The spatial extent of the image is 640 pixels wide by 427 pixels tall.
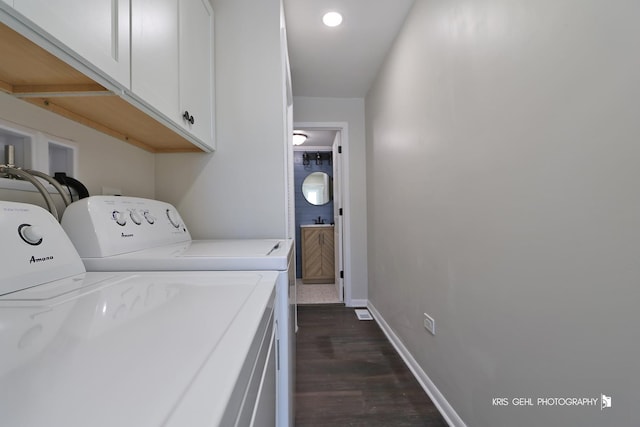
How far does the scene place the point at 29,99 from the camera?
0.85 metres

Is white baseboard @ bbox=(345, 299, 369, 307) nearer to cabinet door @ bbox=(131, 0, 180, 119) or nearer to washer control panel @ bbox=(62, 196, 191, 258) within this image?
washer control panel @ bbox=(62, 196, 191, 258)

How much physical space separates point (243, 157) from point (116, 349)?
1291 millimetres

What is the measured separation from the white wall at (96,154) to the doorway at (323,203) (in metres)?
1.62

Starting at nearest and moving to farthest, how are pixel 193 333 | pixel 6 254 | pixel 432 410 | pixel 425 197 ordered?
pixel 193 333, pixel 6 254, pixel 432 410, pixel 425 197

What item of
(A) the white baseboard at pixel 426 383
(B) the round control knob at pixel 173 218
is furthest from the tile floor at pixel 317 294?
(B) the round control knob at pixel 173 218

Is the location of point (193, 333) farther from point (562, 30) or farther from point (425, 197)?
point (425, 197)

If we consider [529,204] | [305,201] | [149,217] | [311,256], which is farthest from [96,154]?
→ [305,201]

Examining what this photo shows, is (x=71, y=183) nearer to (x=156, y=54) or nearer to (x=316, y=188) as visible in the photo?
(x=156, y=54)

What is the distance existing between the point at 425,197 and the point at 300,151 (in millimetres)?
3325

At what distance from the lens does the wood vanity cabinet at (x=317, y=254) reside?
4191 mm

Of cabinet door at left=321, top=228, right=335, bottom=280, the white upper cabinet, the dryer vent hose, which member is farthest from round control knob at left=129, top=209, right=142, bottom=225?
cabinet door at left=321, top=228, right=335, bottom=280

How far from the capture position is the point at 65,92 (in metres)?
0.81

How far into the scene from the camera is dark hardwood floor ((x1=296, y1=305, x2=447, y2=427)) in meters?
1.41

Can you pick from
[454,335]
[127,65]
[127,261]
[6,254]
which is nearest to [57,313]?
[6,254]
